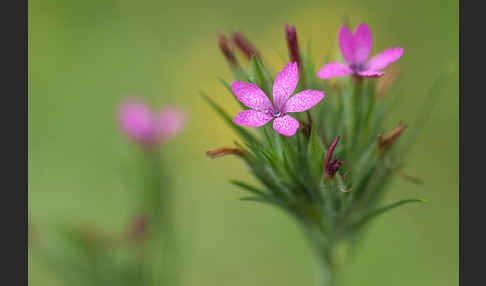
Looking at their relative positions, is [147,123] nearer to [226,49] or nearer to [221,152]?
[226,49]

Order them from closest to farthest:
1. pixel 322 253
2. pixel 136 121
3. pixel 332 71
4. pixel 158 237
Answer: pixel 332 71 < pixel 322 253 < pixel 158 237 < pixel 136 121

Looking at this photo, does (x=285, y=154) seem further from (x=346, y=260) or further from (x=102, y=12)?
(x=102, y=12)

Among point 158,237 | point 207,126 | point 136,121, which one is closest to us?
point 158,237

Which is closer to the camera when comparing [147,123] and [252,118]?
[252,118]

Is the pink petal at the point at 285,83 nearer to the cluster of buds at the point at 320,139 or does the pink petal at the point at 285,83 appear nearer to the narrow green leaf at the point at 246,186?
the cluster of buds at the point at 320,139

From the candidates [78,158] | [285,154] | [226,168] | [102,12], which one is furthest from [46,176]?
[285,154]

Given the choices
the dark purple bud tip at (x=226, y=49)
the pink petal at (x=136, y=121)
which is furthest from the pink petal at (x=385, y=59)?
the pink petal at (x=136, y=121)

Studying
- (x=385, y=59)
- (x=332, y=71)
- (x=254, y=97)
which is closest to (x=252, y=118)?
(x=254, y=97)

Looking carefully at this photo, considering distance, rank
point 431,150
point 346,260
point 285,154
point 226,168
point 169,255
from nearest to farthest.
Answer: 1. point 285,154
2. point 346,260
3. point 169,255
4. point 431,150
5. point 226,168

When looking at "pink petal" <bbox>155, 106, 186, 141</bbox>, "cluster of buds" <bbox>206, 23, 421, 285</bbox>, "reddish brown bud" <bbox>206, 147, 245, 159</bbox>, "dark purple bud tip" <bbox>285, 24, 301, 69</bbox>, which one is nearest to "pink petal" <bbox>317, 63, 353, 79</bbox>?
"cluster of buds" <bbox>206, 23, 421, 285</bbox>
